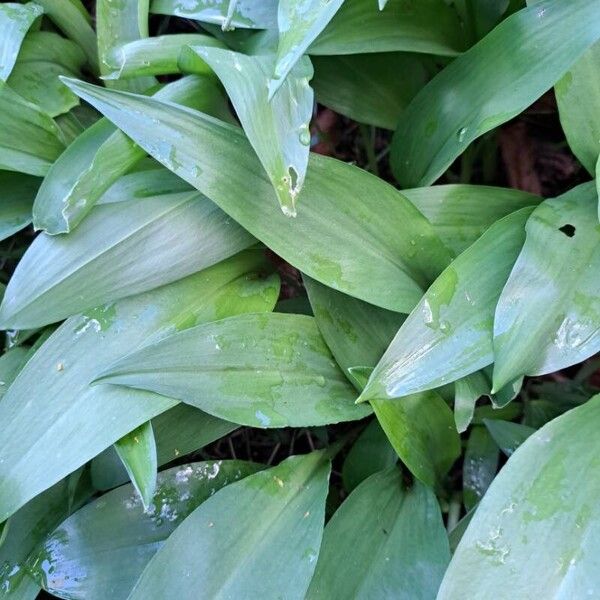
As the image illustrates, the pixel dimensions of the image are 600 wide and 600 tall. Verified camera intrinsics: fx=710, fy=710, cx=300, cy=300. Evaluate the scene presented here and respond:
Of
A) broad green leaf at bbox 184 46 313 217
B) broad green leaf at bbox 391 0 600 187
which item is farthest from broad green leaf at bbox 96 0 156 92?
broad green leaf at bbox 391 0 600 187

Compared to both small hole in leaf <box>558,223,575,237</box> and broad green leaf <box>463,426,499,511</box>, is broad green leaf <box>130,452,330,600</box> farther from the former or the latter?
small hole in leaf <box>558,223,575,237</box>

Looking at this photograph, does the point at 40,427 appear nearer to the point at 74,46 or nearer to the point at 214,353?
the point at 214,353

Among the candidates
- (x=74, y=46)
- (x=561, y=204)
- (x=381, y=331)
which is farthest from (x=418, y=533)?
(x=74, y=46)

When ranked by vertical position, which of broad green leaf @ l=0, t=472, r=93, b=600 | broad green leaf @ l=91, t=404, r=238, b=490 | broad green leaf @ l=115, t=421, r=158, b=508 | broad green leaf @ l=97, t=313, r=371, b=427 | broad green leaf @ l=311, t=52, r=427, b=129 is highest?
broad green leaf @ l=311, t=52, r=427, b=129

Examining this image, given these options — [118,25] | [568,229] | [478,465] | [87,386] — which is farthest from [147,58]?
[478,465]

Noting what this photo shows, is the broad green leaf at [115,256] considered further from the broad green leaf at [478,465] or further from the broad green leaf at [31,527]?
the broad green leaf at [478,465]

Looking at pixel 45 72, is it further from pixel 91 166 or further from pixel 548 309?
pixel 548 309

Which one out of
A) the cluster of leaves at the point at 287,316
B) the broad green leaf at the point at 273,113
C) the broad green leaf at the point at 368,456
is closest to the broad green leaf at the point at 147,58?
the cluster of leaves at the point at 287,316
